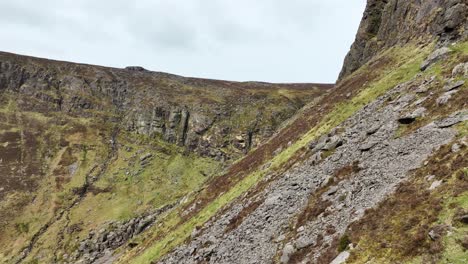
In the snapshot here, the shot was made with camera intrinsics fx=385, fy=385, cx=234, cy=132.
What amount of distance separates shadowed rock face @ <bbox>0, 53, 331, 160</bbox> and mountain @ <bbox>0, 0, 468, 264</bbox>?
2.00 feet

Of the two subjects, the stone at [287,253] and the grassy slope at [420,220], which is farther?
the stone at [287,253]

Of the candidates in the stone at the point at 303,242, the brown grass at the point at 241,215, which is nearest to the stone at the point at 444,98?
the stone at the point at 303,242

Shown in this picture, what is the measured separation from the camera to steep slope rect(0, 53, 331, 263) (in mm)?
82188

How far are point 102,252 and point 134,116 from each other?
Answer: 6402 centimetres

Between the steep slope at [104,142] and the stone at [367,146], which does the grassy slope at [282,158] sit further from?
the steep slope at [104,142]

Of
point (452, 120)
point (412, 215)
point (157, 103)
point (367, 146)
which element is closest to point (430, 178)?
point (412, 215)

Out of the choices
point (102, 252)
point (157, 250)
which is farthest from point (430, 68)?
point (102, 252)

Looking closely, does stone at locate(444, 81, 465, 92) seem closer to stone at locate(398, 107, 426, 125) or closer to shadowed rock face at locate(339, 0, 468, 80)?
stone at locate(398, 107, 426, 125)

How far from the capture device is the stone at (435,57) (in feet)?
135

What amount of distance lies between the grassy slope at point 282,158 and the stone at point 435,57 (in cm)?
126

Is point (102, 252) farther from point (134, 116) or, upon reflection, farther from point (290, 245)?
Answer: point (134, 116)

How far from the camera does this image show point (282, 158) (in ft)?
157

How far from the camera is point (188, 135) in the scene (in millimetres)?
119688

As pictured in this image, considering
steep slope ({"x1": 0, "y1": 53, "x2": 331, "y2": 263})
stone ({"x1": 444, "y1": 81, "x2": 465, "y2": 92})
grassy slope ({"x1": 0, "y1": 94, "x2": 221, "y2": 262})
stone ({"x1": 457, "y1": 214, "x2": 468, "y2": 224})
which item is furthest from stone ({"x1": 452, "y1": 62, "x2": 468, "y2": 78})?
steep slope ({"x1": 0, "y1": 53, "x2": 331, "y2": 263})
